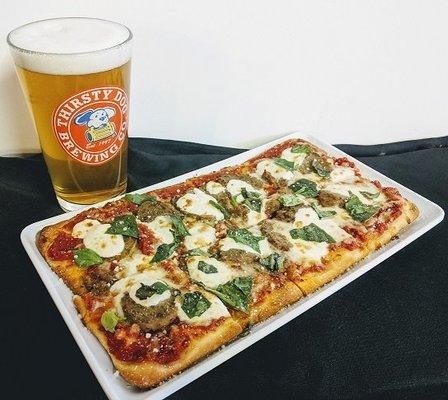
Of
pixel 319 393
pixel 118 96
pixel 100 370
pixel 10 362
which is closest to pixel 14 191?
pixel 118 96

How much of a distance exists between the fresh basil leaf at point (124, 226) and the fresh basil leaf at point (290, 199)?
353 millimetres

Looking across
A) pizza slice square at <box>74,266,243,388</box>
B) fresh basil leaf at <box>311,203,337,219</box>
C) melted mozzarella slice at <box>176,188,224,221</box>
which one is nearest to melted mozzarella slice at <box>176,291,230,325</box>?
pizza slice square at <box>74,266,243,388</box>

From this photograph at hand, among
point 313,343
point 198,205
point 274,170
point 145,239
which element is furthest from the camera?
point 274,170

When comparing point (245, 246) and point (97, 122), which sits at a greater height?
point (97, 122)

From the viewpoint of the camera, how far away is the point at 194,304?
87cm

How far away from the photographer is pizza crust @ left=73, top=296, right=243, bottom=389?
758 millimetres

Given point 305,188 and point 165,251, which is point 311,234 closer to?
point 305,188

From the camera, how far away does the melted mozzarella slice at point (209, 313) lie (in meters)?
0.85

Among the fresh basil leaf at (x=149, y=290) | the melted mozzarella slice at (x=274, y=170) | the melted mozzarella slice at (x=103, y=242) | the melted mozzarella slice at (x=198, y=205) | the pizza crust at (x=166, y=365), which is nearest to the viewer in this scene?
the pizza crust at (x=166, y=365)

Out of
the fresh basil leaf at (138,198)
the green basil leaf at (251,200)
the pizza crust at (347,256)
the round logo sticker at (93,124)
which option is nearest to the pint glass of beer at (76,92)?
the round logo sticker at (93,124)

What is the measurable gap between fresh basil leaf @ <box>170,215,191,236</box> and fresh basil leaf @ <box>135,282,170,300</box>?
0.17 meters

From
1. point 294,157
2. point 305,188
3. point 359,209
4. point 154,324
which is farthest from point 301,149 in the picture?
point 154,324

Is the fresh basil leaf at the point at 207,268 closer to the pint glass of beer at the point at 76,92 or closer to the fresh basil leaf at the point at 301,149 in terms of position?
the pint glass of beer at the point at 76,92

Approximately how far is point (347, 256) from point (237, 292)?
260 millimetres
